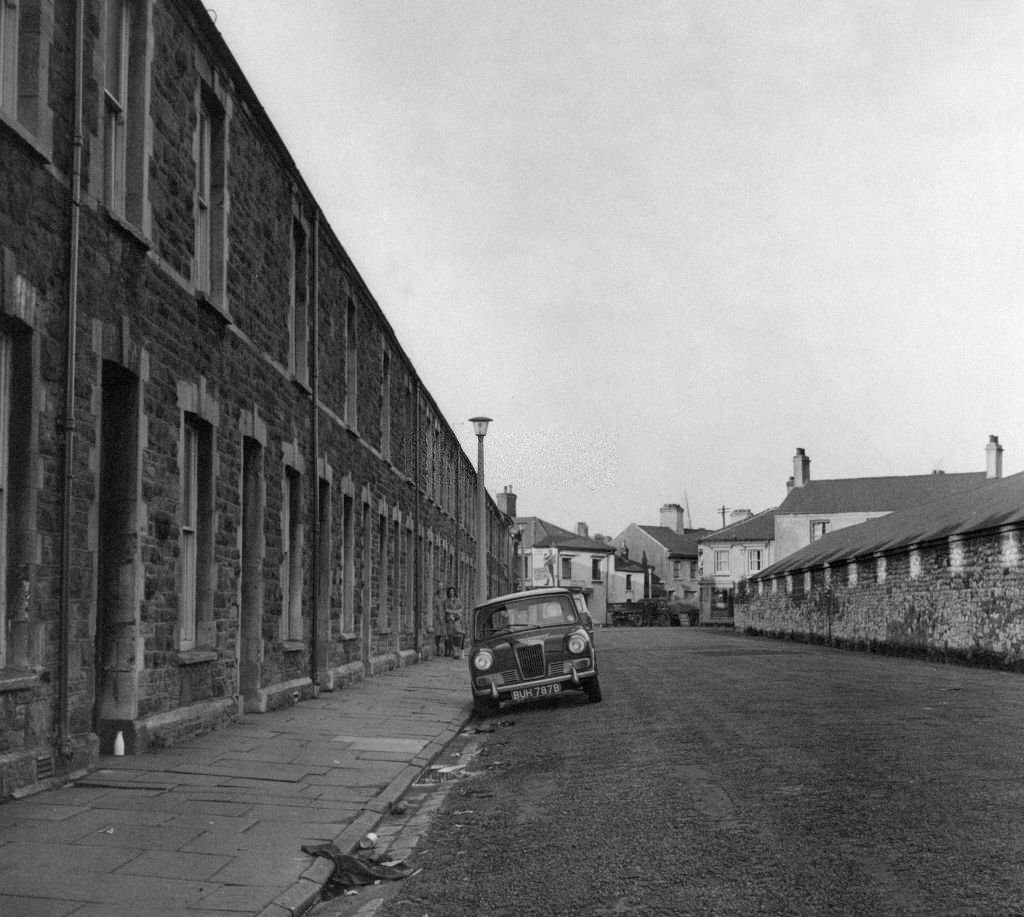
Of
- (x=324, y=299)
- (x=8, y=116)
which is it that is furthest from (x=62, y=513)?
(x=324, y=299)

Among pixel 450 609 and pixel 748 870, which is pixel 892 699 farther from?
pixel 450 609

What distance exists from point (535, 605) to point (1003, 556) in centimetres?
1538

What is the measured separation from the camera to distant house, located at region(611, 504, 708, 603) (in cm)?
10612

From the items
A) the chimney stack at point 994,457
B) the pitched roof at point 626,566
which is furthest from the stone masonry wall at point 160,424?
the pitched roof at point 626,566

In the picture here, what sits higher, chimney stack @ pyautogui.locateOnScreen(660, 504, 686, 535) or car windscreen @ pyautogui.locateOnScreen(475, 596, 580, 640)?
chimney stack @ pyautogui.locateOnScreen(660, 504, 686, 535)

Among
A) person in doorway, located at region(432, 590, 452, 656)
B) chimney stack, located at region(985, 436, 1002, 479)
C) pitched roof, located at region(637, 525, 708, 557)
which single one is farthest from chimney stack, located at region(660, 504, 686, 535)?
person in doorway, located at region(432, 590, 452, 656)

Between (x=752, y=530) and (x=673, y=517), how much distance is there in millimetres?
23797

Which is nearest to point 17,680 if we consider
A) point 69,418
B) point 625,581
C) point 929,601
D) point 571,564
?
point 69,418

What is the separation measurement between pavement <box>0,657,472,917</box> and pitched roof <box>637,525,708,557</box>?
94977 millimetres

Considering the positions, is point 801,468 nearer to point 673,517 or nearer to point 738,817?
point 673,517

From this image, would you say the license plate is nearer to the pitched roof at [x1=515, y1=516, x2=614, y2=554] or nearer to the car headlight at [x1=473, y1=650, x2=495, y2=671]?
the car headlight at [x1=473, y1=650, x2=495, y2=671]

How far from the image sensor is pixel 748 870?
5.91 m

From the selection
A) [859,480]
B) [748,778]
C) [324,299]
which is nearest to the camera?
[748,778]

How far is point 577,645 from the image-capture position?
15828 millimetres
